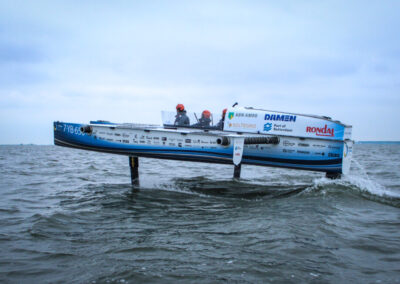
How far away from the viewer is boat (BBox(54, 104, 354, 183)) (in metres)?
8.90

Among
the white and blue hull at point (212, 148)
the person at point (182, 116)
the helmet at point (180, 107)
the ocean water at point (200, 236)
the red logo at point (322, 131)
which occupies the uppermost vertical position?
the helmet at point (180, 107)

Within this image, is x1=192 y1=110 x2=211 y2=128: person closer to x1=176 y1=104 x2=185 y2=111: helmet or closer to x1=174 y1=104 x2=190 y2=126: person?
x1=174 y1=104 x2=190 y2=126: person

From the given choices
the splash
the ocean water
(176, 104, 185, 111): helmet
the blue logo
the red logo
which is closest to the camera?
the ocean water

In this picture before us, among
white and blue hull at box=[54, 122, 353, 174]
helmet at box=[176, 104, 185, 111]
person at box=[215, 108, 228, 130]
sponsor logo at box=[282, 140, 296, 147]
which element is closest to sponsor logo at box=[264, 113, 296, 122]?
white and blue hull at box=[54, 122, 353, 174]

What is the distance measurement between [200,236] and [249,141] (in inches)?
171

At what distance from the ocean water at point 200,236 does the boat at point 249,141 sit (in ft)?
3.07

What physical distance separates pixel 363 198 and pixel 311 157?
5.92ft

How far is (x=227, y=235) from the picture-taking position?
483 cm

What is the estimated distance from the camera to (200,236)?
480 cm

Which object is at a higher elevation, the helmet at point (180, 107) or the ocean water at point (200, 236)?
the helmet at point (180, 107)

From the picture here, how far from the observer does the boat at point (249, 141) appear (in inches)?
350

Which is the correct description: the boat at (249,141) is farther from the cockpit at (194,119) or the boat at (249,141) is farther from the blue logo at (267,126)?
the cockpit at (194,119)

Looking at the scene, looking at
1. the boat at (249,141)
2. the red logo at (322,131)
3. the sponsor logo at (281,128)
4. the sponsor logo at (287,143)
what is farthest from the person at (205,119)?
the red logo at (322,131)

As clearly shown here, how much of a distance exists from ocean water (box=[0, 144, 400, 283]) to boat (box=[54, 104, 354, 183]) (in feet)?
3.07
